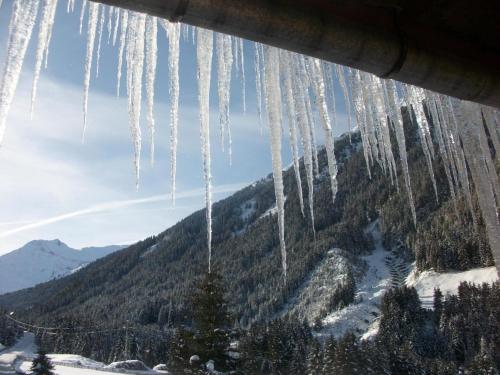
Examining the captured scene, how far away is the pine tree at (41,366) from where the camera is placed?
1278 inches

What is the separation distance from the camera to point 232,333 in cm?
2670

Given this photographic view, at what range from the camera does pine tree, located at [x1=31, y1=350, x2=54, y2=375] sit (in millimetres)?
32469

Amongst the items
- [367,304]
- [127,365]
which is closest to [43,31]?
[127,365]

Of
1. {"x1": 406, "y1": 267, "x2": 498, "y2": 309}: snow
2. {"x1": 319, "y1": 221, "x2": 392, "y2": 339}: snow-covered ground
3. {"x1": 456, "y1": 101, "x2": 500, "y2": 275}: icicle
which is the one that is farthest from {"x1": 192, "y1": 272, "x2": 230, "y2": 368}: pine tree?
{"x1": 406, "y1": 267, "x2": 498, "y2": 309}: snow

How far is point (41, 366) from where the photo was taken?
3309 centimetres

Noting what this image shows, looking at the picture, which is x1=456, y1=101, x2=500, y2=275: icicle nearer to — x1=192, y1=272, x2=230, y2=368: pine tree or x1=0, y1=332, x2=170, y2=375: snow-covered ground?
x1=192, y1=272, x2=230, y2=368: pine tree

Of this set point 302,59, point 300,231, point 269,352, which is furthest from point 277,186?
point 300,231

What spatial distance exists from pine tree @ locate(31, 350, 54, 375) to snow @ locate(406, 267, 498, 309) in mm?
85925

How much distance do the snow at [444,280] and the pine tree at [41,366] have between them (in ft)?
282

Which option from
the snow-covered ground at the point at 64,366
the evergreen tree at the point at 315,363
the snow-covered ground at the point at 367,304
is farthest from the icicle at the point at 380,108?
the snow-covered ground at the point at 367,304

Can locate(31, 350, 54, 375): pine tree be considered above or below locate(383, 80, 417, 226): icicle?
below

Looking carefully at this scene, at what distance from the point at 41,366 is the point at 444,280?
10321 cm

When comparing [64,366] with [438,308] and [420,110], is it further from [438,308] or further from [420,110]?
[438,308]

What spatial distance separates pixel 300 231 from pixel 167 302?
199 feet
